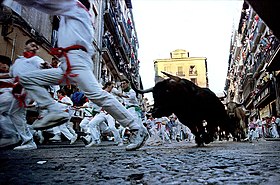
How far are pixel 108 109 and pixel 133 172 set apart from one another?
2.14m

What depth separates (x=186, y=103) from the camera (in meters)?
6.55

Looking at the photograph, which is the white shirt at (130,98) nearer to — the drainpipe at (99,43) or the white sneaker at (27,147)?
the white sneaker at (27,147)

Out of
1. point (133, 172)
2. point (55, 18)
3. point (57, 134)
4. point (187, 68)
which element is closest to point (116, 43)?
point (55, 18)

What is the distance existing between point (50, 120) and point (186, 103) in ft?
11.8

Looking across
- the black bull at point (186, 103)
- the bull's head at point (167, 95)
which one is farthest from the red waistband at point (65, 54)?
the bull's head at point (167, 95)

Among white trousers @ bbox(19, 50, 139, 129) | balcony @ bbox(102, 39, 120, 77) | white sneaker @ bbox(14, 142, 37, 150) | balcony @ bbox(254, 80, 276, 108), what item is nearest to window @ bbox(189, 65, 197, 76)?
balcony @ bbox(254, 80, 276, 108)

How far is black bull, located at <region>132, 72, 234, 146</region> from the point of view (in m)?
6.43

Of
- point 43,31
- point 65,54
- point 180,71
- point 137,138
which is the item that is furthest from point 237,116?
point 180,71

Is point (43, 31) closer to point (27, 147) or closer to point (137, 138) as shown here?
point (27, 147)

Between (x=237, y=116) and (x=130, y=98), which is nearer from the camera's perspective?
(x=130, y=98)

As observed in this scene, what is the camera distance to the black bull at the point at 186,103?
21.1 feet

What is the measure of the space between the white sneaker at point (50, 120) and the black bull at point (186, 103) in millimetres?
2640

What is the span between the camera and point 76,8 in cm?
408

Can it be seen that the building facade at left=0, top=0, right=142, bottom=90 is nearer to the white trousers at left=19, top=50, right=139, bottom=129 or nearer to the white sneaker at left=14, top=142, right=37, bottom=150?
the white trousers at left=19, top=50, right=139, bottom=129
